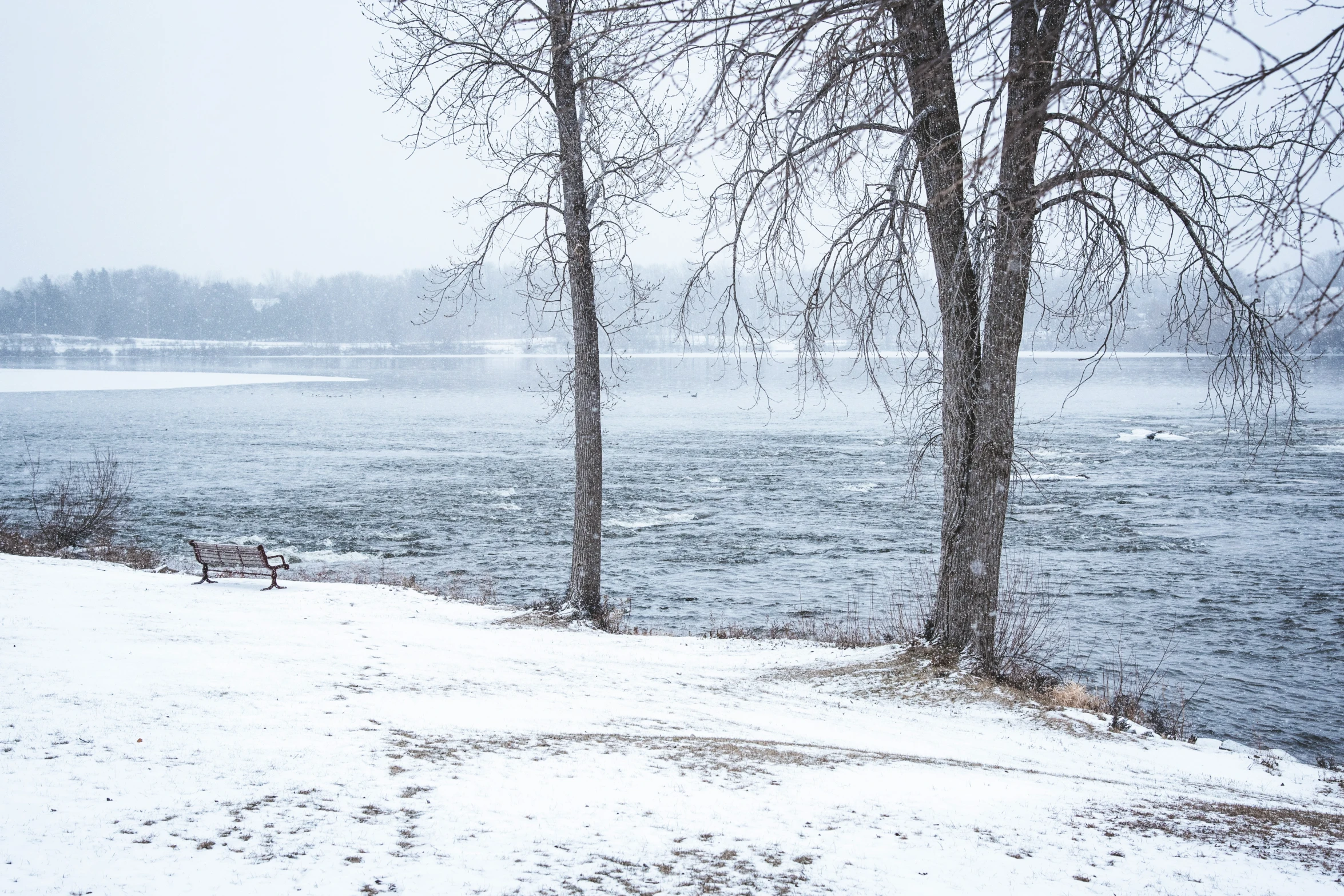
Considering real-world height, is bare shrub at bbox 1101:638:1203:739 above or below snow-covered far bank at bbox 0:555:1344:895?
below

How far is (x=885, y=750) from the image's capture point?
300 inches

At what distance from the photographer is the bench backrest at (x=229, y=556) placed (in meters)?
14.2

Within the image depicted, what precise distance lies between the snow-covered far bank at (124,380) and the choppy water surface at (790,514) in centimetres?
2177

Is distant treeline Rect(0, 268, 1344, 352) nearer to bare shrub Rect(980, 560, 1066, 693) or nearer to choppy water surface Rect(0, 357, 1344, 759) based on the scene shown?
choppy water surface Rect(0, 357, 1344, 759)

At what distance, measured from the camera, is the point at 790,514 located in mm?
26125

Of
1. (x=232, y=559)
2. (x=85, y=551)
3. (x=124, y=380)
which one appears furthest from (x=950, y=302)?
(x=124, y=380)

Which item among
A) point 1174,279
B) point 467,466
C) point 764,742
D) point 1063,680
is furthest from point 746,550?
point 467,466

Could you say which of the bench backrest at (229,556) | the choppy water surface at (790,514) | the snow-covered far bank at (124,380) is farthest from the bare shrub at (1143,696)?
the snow-covered far bank at (124,380)

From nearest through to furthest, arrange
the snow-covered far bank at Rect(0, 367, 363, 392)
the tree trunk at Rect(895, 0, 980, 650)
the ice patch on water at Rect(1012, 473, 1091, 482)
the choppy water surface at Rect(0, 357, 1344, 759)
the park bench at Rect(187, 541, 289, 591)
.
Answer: the tree trunk at Rect(895, 0, 980, 650) → the park bench at Rect(187, 541, 289, 591) → the choppy water surface at Rect(0, 357, 1344, 759) → the ice patch on water at Rect(1012, 473, 1091, 482) → the snow-covered far bank at Rect(0, 367, 363, 392)

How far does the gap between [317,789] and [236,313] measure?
209m

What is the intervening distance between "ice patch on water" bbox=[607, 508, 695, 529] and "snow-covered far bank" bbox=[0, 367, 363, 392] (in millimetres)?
63704

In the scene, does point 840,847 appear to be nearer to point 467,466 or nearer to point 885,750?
point 885,750

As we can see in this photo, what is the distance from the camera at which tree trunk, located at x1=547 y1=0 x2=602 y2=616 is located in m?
13.3

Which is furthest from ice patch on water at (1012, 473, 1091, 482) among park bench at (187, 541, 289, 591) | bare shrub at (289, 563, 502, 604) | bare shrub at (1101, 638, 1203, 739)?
park bench at (187, 541, 289, 591)
